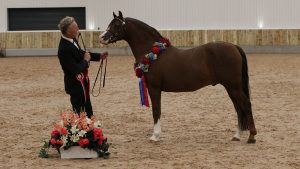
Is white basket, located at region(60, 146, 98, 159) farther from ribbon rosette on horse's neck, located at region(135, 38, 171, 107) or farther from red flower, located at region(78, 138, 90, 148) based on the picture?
ribbon rosette on horse's neck, located at region(135, 38, 171, 107)

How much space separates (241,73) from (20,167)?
3.17 meters

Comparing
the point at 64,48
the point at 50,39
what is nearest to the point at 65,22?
the point at 64,48

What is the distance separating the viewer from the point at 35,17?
1161 inches

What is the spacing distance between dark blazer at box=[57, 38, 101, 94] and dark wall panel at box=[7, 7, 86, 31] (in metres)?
22.6

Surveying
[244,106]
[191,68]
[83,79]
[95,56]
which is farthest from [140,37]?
[244,106]

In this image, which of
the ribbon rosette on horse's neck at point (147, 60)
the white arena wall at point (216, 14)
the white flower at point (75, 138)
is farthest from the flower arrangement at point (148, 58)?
the white arena wall at point (216, 14)

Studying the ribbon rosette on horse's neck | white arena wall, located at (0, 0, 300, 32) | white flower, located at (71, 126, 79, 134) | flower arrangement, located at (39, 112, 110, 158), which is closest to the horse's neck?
the ribbon rosette on horse's neck

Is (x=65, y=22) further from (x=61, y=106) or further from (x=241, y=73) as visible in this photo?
(x=61, y=106)

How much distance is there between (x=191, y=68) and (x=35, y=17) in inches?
890

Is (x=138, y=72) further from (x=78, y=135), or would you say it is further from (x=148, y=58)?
(x=78, y=135)

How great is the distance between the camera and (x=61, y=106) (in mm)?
11688

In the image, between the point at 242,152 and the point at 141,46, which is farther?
the point at 141,46

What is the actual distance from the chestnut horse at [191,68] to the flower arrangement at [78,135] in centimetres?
127

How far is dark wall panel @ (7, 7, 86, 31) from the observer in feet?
96.8
